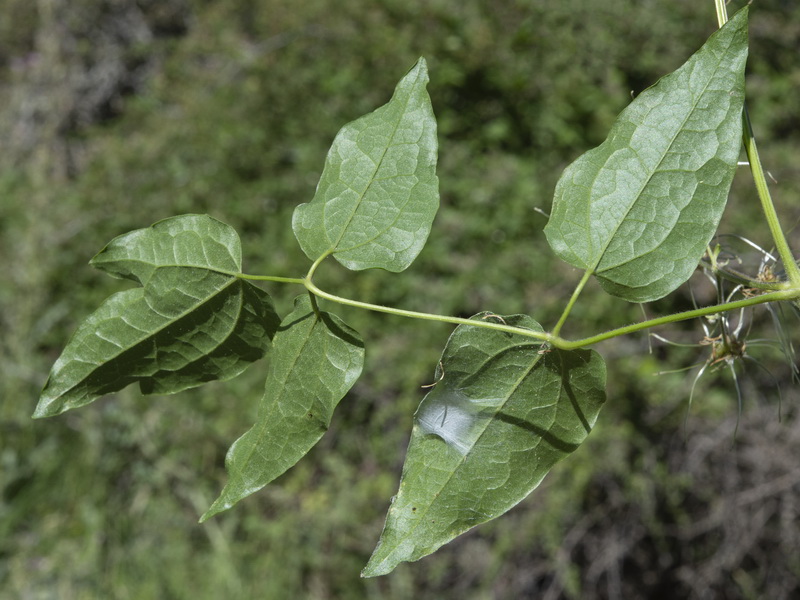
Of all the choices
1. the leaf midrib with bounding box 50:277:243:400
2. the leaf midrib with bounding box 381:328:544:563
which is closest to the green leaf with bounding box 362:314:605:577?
the leaf midrib with bounding box 381:328:544:563

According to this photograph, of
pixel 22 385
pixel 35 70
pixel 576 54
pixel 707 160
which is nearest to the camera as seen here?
pixel 707 160

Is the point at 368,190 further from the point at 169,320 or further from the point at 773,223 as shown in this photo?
the point at 773,223

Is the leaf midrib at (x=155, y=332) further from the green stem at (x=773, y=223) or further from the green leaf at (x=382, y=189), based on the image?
the green stem at (x=773, y=223)

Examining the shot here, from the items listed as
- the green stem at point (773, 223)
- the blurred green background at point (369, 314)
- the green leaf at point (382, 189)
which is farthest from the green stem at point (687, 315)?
the blurred green background at point (369, 314)

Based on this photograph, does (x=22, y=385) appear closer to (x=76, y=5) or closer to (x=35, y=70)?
(x=35, y=70)

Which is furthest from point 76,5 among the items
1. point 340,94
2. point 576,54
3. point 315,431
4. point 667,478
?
point 315,431

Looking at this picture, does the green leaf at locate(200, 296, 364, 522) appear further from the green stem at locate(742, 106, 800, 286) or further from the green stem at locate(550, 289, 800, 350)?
the green stem at locate(742, 106, 800, 286)
